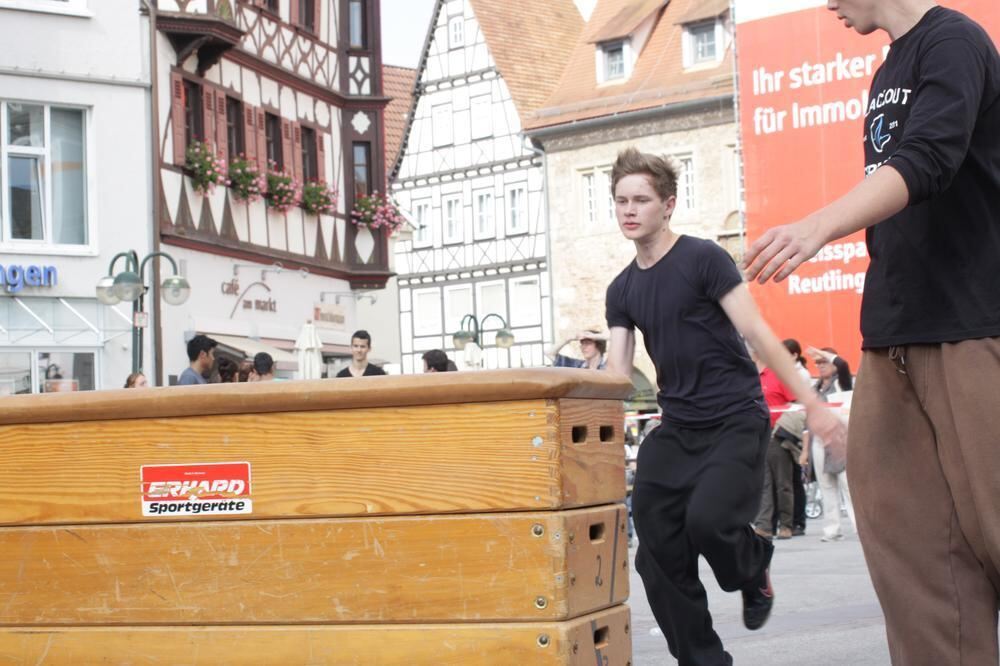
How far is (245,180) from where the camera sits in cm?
2848

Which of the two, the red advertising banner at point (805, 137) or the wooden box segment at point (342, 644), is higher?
the red advertising banner at point (805, 137)

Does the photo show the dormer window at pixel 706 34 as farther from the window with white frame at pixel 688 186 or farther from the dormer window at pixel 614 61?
the window with white frame at pixel 688 186

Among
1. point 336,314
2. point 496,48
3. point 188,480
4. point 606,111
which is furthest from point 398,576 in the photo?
point 496,48

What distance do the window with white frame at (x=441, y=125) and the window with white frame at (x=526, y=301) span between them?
4.90 metres

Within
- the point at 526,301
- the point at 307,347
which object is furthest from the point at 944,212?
the point at 526,301

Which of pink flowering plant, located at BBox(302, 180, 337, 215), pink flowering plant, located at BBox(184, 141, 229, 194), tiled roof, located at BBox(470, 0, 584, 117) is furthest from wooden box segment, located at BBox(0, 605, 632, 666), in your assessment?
tiled roof, located at BBox(470, 0, 584, 117)

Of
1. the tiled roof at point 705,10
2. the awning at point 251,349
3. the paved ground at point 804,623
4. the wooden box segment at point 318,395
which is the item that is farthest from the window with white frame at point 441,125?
the wooden box segment at point 318,395

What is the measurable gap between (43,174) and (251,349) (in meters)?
4.93

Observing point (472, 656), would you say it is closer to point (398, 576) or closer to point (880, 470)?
point (398, 576)

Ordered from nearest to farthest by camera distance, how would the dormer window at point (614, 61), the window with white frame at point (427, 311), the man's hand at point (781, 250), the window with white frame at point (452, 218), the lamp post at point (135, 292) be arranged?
1. the man's hand at point (781, 250)
2. the lamp post at point (135, 292)
3. the dormer window at point (614, 61)
4. the window with white frame at point (452, 218)
5. the window with white frame at point (427, 311)

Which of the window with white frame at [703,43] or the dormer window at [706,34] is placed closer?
the dormer window at [706,34]

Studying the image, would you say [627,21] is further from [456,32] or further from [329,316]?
[329,316]

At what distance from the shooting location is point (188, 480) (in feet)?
15.2

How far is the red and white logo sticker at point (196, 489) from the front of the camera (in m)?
4.57
